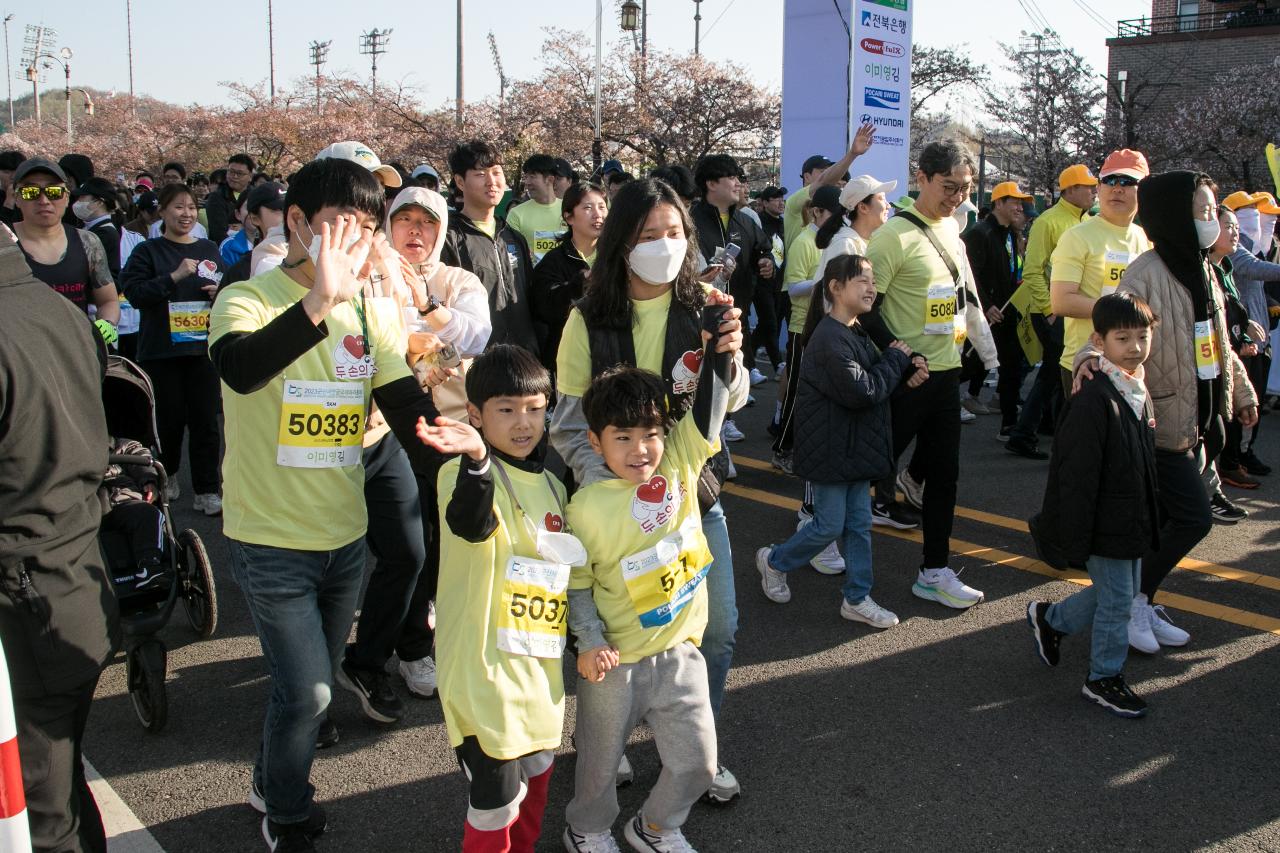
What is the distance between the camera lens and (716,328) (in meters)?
2.92

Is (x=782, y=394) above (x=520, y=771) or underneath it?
above

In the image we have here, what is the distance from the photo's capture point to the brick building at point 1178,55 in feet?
92.9

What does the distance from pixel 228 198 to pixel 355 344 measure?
10121 mm

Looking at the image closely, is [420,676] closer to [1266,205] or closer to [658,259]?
[658,259]

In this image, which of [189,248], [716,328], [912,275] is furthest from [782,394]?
[716,328]

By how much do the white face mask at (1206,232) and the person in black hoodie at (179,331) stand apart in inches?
208

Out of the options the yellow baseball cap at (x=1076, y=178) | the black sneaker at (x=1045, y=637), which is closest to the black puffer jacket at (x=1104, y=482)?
the black sneaker at (x=1045, y=637)

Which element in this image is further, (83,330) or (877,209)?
(877,209)

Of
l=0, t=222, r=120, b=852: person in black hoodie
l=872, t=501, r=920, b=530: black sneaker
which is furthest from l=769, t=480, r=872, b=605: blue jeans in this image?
l=0, t=222, r=120, b=852: person in black hoodie

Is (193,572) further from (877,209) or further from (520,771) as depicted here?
(877,209)

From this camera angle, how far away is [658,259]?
10.1 feet

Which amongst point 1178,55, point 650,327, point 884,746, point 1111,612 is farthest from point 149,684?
point 1178,55

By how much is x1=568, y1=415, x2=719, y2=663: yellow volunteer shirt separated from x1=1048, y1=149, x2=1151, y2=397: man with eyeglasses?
11.3ft

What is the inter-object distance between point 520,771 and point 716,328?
4.22 feet
